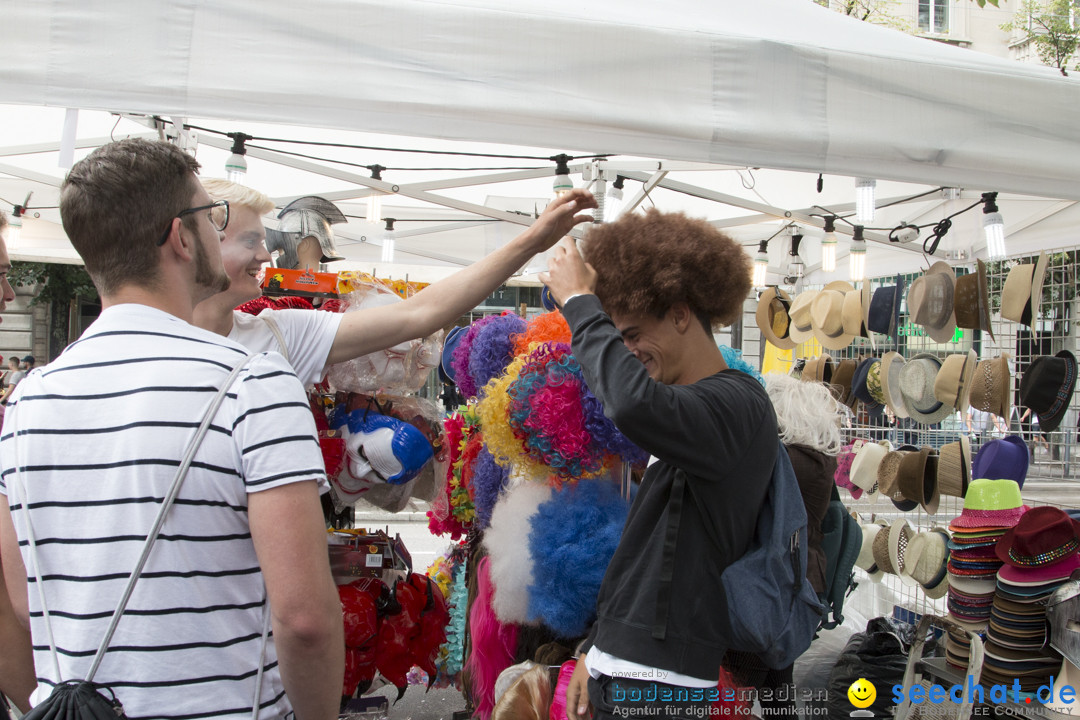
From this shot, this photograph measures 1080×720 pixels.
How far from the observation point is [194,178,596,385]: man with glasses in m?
1.66

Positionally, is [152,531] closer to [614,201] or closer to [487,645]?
[487,645]

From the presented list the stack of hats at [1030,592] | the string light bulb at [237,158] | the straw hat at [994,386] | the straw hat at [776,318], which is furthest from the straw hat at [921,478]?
the string light bulb at [237,158]

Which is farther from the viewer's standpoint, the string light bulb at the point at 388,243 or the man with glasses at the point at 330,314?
the string light bulb at the point at 388,243

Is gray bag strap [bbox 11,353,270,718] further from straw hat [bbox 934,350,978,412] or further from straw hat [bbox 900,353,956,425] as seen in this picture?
straw hat [bbox 900,353,956,425]

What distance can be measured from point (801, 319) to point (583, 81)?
125 inches

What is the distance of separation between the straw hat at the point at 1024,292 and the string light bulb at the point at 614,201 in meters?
2.01

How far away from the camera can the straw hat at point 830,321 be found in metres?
4.02

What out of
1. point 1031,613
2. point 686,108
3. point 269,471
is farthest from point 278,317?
point 1031,613

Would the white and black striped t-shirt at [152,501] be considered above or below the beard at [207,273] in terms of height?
below

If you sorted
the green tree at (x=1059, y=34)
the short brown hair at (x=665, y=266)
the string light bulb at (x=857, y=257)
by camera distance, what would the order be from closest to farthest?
the short brown hair at (x=665, y=266) < the string light bulb at (x=857, y=257) < the green tree at (x=1059, y=34)

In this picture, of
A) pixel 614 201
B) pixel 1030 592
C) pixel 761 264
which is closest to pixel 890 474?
pixel 1030 592

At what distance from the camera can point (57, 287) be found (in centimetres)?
1372

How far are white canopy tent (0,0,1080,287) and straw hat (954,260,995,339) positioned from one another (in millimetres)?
1223

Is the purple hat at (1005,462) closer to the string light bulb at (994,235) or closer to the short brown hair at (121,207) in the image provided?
the string light bulb at (994,235)
